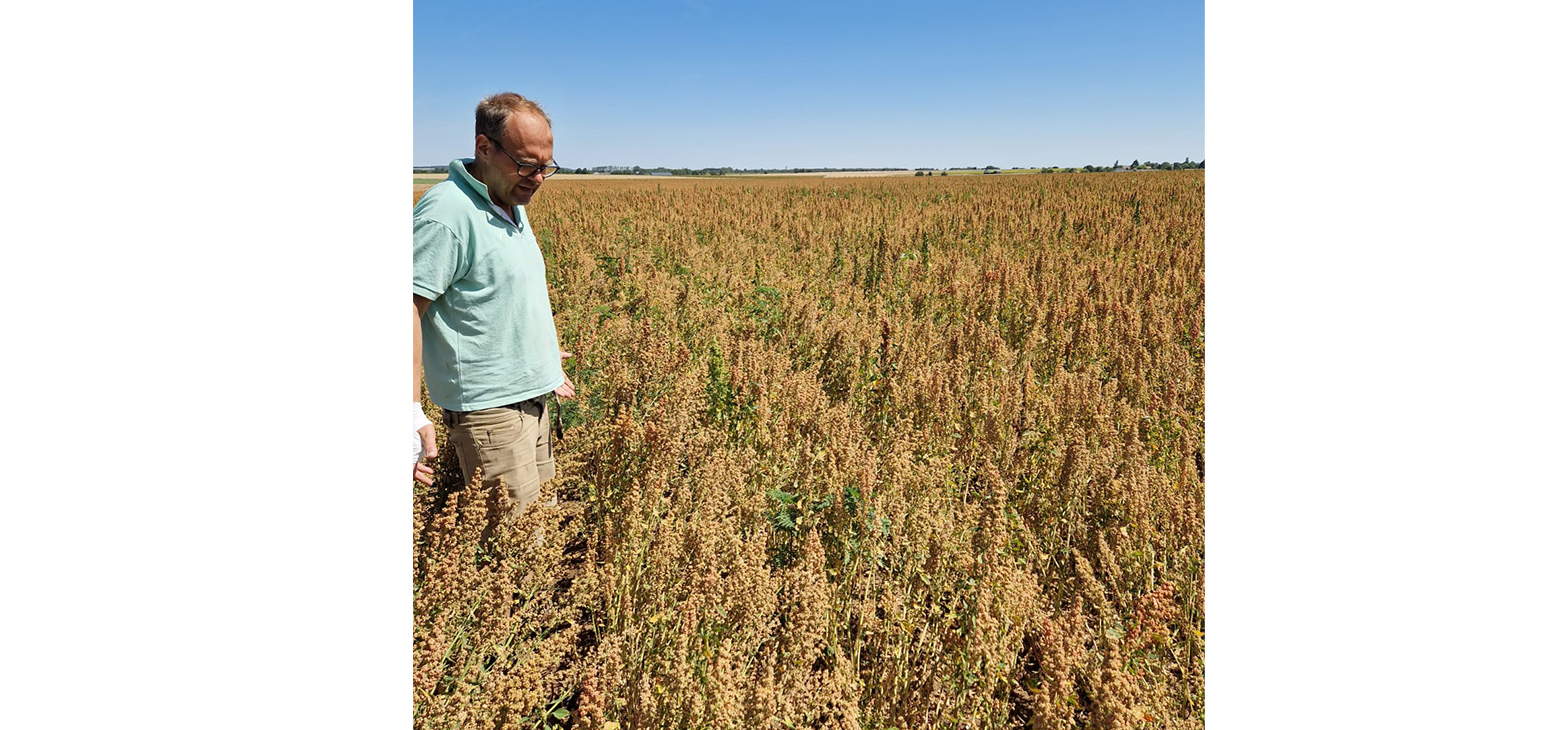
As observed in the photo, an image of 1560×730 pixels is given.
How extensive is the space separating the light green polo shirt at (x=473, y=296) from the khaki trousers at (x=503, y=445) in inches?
2.1

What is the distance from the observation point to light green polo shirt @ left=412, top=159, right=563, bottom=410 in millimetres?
1847

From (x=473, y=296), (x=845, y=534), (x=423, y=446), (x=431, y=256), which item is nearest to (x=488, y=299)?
(x=473, y=296)

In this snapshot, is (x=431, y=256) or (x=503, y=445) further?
(x=503, y=445)

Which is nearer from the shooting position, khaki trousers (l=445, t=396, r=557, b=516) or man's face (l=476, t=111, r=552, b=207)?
man's face (l=476, t=111, r=552, b=207)

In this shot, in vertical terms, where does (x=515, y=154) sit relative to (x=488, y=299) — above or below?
above

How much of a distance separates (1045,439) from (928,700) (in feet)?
6.11

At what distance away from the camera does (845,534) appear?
236cm

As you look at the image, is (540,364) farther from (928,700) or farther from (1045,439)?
(1045,439)

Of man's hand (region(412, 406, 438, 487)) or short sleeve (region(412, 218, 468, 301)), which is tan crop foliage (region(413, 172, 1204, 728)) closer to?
man's hand (region(412, 406, 438, 487))

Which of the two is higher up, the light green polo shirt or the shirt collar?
the shirt collar

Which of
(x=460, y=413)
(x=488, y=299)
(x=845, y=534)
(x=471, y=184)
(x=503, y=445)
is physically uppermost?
(x=471, y=184)

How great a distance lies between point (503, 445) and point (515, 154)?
846 mm

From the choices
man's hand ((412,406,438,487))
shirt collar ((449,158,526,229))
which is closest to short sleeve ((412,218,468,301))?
shirt collar ((449,158,526,229))

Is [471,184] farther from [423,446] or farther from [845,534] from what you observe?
[845,534]
